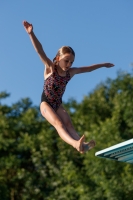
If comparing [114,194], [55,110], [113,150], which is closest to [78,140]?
[55,110]

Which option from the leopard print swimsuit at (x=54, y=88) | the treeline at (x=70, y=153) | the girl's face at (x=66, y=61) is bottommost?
the leopard print swimsuit at (x=54, y=88)

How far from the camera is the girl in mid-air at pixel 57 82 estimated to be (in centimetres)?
531

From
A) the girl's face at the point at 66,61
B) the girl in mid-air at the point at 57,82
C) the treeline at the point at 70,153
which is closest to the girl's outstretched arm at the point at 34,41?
the girl in mid-air at the point at 57,82

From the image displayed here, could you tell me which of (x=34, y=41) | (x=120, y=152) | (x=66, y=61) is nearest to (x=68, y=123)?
(x=66, y=61)

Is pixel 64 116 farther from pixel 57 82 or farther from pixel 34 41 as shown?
pixel 34 41

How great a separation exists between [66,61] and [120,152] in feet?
8.10

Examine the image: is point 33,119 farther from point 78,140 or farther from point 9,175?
point 78,140

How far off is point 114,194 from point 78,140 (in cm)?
849

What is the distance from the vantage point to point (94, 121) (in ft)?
54.7

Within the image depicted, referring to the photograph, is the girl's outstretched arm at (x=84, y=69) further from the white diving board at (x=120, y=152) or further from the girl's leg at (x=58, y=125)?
the white diving board at (x=120, y=152)

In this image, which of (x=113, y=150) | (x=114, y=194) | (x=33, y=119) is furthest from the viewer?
(x=33, y=119)

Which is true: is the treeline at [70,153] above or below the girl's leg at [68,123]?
above

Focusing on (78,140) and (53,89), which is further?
(53,89)

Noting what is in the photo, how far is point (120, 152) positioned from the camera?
24.6 ft
